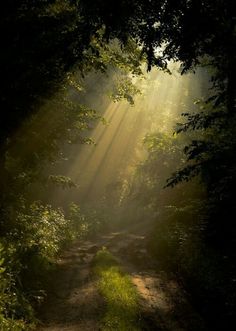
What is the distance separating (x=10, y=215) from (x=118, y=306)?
206 inches

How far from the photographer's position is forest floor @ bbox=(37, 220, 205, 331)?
10.6 meters

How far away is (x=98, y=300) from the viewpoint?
12.1 m

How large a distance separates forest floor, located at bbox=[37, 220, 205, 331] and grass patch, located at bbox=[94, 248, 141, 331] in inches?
7.6

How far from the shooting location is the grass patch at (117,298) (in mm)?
10039

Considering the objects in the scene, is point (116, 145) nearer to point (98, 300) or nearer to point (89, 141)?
point (89, 141)

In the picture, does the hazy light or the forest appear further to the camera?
the hazy light

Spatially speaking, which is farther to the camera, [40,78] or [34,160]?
[34,160]

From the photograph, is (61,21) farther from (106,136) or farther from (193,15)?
(106,136)

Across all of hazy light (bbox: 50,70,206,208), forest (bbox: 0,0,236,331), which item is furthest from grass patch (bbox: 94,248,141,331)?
hazy light (bbox: 50,70,206,208)

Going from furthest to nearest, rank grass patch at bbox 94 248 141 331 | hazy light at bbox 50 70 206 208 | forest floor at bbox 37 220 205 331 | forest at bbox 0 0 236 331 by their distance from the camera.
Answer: hazy light at bbox 50 70 206 208
forest floor at bbox 37 220 205 331
grass patch at bbox 94 248 141 331
forest at bbox 0 0 236 331

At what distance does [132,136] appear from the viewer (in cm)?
6625

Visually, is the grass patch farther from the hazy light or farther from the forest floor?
the hazy light

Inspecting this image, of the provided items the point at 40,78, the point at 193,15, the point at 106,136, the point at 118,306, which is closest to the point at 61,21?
the point at 40,78

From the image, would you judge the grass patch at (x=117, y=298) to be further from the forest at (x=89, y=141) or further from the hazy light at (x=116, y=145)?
the hazy light at (x=116, y=145)
